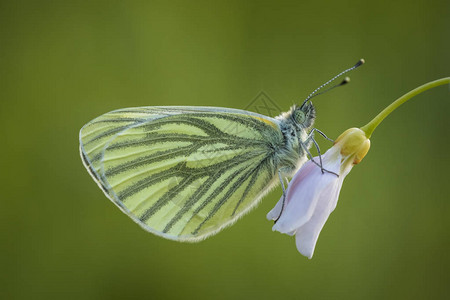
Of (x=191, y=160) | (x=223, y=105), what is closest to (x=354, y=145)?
(x=191, y=160)

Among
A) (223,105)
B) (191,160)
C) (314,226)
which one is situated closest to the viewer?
(314,226)

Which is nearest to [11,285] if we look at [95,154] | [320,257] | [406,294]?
[95,154]

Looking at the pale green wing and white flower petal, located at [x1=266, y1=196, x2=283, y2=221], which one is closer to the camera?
white flower petal, located at [x1=266, y1=196, x2=283, y2=221]

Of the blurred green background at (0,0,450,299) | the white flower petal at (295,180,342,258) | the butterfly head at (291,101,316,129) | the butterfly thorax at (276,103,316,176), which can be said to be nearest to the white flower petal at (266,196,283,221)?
the white flower petal at (295,180,342,258)

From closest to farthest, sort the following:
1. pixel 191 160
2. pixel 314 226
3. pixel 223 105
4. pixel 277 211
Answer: pixel 314 226
pixel 277 211
pixel 191 160
pixel 223 105

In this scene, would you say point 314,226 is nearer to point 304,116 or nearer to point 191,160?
point 304,116

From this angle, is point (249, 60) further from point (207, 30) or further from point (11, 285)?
point (11, 285)

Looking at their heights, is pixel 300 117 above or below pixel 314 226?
above

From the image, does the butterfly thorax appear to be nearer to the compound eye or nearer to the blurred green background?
the compound eye
